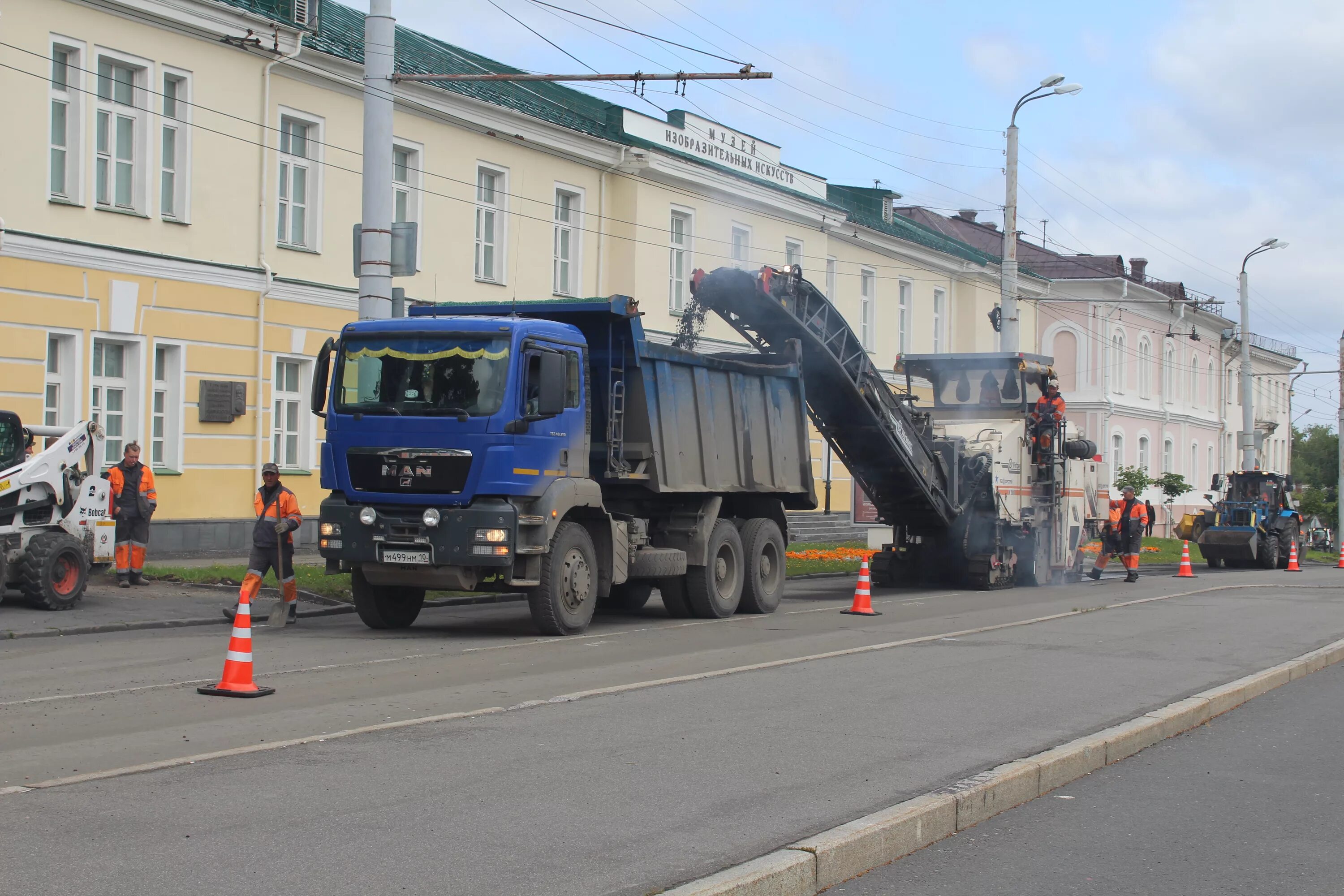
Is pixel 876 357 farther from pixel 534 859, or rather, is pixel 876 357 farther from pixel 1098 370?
pixel 534 859

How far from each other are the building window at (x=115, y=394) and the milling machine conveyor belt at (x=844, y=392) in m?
9.44

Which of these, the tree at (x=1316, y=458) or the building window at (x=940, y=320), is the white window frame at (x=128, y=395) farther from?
the tree at (x=1316, y=458)

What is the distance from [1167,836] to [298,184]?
69.3 ft

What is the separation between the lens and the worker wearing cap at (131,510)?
17812mm

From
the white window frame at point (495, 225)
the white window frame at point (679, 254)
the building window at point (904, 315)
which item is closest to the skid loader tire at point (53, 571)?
the white window frame at point (495, 225)

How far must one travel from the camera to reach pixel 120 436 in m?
21.8

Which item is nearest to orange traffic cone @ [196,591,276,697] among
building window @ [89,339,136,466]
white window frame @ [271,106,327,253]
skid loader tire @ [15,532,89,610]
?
skid loader tire @ [15,532,89,610]

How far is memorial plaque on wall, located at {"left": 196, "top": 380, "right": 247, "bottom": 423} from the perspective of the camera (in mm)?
22672

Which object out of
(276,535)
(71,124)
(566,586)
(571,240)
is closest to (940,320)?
(571,240)

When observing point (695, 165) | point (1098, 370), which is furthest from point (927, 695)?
point (1098, 370)

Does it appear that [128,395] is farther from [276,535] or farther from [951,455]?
[951,455]

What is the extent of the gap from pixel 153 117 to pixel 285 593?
406 inches

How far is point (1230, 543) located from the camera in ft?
118

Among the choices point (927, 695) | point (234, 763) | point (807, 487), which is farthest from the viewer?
point (807, 487)
